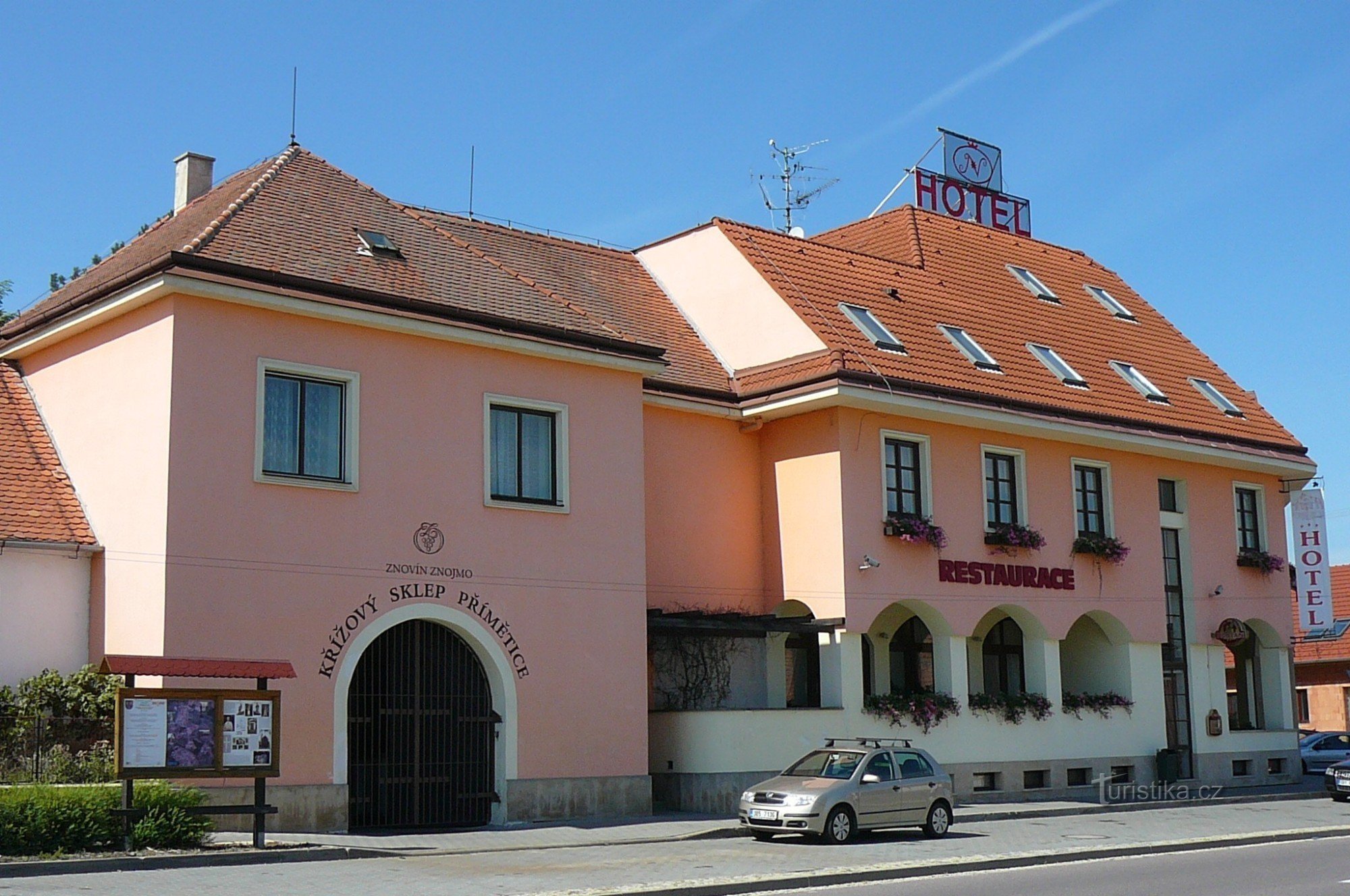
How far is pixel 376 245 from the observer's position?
2414 cm

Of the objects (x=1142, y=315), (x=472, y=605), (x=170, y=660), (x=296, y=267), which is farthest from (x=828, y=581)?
(x=1142, y=315)

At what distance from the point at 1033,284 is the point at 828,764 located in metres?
19.2

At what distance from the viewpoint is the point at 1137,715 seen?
32.5m

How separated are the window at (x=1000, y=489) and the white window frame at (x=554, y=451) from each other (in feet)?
32.0

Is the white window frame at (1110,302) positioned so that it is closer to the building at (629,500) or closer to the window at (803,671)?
the building at (629,500)

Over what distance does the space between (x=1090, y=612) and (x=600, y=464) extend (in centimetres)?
1250

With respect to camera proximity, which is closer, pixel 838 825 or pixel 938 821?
pixel 838 825

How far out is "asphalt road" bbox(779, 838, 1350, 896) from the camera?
1560 centimetres

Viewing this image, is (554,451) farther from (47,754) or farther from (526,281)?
(47,754)

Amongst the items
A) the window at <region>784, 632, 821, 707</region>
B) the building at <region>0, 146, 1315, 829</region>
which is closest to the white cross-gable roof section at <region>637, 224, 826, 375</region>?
the building at <region>0, 146, 1315, 829</region>

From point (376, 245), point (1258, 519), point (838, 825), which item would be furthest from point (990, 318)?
point (838, 825)

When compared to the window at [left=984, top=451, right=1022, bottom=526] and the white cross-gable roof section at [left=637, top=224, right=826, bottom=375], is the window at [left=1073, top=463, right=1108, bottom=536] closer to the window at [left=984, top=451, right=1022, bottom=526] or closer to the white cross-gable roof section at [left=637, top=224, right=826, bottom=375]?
the window at [left=984, top=451, right=1022, bottom=526]

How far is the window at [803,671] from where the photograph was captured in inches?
1152
